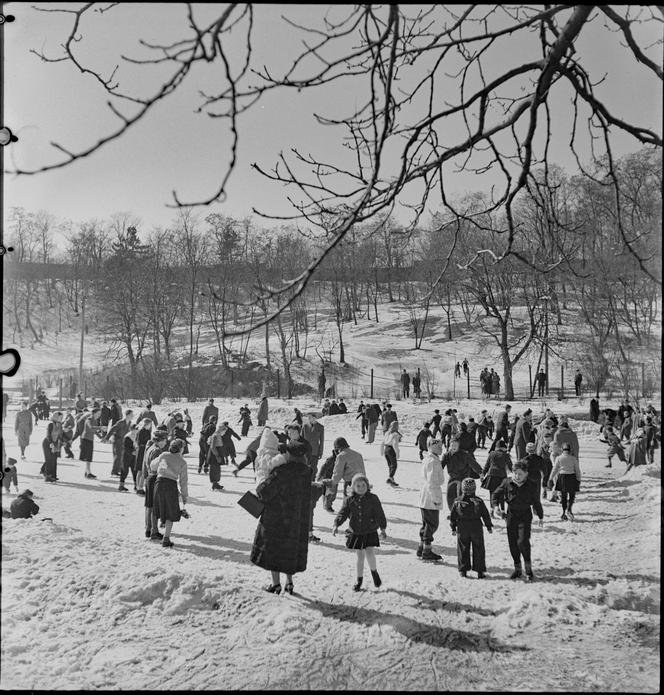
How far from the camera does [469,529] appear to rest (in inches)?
254

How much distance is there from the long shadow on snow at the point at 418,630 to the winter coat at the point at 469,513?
5.41ft

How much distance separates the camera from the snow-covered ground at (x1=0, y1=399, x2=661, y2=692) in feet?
12.6

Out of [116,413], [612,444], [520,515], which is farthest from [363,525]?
[612,444]

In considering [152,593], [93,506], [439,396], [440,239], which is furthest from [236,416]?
[440,239]

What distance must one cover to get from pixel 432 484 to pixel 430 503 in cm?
22

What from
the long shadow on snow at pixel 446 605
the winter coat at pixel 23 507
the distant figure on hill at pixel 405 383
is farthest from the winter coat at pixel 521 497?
the distant figure on hill at pixel 405 383

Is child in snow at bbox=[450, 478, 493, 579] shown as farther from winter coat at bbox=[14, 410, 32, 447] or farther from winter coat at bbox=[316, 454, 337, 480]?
winter coat at bbox=[14, 410, 32, 447]

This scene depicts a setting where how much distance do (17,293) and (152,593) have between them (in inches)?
114

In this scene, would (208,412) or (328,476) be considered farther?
(208,412)

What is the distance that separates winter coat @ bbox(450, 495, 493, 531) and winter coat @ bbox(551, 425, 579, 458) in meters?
3.84

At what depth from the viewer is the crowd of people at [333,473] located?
5238 millimetres

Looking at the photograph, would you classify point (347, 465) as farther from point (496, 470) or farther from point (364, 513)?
point (496, 470)

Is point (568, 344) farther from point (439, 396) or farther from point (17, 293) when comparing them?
point (439, 396)

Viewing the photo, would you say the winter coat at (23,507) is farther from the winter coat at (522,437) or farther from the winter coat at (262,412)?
the winter coat at (262,412)
